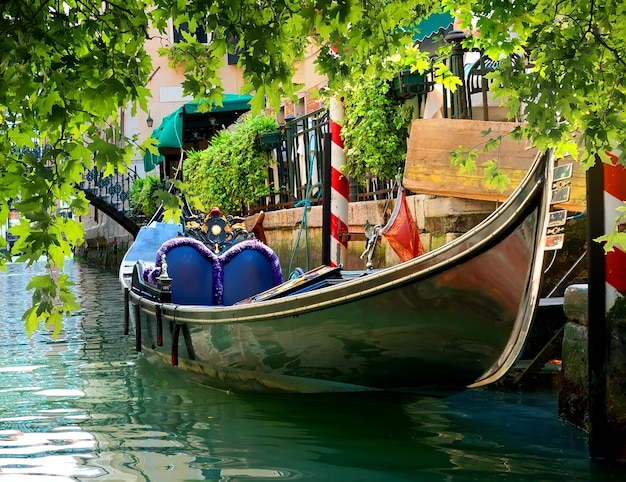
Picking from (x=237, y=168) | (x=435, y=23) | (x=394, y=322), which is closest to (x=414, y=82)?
(x=435, y=23)

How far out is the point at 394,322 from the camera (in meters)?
5.31

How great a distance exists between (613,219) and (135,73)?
1.90 metres

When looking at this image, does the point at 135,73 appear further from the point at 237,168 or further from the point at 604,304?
the point at 237,168

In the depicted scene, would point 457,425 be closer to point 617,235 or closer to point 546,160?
point 546,160

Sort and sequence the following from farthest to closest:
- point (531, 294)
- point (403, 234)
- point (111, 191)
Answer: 1. point (111, 191)
2. point (403, 234)
3. point (531, 294)

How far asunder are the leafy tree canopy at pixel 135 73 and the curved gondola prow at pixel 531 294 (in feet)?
2.72

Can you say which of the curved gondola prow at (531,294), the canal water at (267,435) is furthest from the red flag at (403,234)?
the curved gondola prow at (531,294)

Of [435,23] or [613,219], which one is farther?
[435,23]

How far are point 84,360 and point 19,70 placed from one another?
5.75 metres

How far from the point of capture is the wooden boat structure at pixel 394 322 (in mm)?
4863

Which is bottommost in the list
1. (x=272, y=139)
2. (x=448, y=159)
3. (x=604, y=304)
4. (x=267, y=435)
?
(x=267, y=435)

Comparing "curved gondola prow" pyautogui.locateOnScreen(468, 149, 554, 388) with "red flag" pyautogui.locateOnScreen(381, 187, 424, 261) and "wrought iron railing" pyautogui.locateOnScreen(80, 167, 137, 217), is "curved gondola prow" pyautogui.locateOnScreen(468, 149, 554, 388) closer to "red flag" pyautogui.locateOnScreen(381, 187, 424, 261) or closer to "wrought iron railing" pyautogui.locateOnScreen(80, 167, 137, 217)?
"red flag" pyautogui.locateOnScreen(381, 187, 424, 261)

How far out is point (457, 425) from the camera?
17.6ft

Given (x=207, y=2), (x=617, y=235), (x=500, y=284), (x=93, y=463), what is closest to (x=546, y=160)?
(x=500, y=284)
